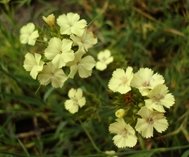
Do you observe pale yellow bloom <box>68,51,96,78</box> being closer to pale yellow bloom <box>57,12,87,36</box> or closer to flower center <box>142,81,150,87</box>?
pale yellow bloom <box>57,12,87,36</box>

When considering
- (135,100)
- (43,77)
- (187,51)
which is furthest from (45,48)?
(187,51)

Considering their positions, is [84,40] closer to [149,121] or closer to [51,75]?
[51,75]

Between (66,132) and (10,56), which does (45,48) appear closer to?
(66,132)

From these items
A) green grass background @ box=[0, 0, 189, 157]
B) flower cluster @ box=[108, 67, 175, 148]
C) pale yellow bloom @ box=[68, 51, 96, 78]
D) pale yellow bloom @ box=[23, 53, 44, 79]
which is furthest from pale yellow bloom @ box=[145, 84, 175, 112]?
green grass background @ box=[0, 0, 189, 157]

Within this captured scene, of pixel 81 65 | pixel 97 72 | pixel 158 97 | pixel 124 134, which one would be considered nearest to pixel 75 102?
pixel 81 65

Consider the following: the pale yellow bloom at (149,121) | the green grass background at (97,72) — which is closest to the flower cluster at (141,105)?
the pale yellow bloom at (149,121)

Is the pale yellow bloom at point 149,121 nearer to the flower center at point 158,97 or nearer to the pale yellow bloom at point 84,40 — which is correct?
the flower center at point 158,97
